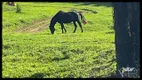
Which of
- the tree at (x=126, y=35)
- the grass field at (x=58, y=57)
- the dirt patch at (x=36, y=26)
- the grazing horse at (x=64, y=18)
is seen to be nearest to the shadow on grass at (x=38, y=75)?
the grass field at (x=58, y=57)

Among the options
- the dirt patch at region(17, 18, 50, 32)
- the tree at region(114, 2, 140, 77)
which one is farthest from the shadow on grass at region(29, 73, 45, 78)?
the dirt patch at region(17, 18, 50, 32)

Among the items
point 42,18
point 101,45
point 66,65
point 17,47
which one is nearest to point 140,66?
point 66,65

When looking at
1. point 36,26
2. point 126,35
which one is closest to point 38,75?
point 126,35

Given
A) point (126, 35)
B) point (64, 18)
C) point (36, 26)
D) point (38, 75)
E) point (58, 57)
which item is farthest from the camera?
point (36, 26)

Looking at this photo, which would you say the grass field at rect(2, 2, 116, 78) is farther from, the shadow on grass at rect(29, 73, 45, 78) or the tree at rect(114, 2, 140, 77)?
the tree at rect(114, 2, 140, 77)

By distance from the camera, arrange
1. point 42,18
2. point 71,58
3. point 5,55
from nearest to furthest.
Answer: point 71,58
point 5,55
point 42,18

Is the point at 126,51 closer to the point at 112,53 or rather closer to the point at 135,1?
the point at 135,1

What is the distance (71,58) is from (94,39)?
458 cm

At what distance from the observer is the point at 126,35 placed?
974cm

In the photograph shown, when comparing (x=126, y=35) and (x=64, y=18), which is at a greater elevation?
(x=126, y=35)

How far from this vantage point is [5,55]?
13523 millimetres

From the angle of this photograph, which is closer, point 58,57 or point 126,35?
point 126,35

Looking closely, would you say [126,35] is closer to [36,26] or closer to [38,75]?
[38,75]

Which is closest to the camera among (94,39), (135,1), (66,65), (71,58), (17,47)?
(135,1)
